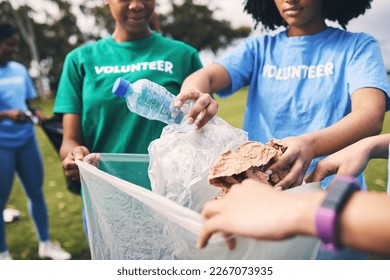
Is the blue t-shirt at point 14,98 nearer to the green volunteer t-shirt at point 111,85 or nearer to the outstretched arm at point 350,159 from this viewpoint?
the green volunteer t-shirt at point 111,85

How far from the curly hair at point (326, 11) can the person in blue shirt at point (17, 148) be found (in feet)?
5.23

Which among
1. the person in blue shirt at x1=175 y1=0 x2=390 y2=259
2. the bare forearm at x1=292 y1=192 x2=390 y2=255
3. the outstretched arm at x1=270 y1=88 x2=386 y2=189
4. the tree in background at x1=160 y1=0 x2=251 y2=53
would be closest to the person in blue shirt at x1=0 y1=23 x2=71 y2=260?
the tree in background at x1=160 y1=0 x2=251 y2=53

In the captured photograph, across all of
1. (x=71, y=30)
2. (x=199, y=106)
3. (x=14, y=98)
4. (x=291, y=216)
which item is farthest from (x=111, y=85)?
(x=71, y=30)

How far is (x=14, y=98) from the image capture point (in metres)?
2.40

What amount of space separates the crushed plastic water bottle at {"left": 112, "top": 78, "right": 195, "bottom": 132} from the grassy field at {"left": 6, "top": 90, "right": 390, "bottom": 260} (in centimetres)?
19

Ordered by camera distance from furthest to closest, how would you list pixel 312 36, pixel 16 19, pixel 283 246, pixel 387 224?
pixel 16 19, pixel 312 36, pixel 283 246, pixel 387 224

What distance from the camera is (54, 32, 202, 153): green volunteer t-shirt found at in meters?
1.18

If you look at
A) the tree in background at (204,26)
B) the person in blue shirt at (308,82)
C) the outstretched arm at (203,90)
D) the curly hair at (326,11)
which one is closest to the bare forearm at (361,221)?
the person in blue shirt at (308,82)

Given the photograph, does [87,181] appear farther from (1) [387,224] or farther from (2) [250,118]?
(1) [387,224]

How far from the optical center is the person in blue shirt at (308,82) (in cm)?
88

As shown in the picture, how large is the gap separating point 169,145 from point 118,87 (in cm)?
17

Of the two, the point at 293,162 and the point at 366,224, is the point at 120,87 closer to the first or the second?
the point at 293,162

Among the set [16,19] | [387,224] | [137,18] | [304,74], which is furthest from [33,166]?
[16,19]

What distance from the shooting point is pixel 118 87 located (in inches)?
32.4
